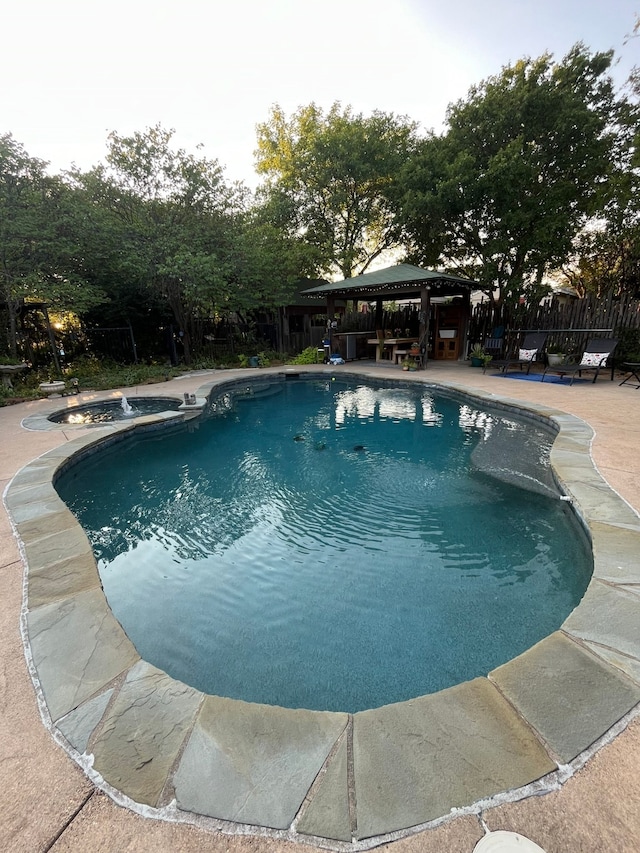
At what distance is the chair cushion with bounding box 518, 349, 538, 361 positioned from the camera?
945 cm

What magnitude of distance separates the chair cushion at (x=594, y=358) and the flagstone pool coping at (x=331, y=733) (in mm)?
7822

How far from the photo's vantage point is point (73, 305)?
9.48m

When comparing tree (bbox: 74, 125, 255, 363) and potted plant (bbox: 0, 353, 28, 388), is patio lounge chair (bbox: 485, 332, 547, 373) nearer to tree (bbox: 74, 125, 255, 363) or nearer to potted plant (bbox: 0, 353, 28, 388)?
tree (bbox: 74, 125, 255, 363)

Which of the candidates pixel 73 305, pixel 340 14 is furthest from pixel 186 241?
pixel 340 14

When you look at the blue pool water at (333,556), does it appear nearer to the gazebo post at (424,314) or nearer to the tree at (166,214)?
the gazebo post at (424,314)

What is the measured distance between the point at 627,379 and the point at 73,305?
1351 cm

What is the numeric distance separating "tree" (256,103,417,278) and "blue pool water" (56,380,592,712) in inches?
456

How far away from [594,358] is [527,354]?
1.51m

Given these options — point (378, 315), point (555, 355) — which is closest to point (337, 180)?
point (378, 315)

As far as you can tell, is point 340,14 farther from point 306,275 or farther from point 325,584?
point 325,584

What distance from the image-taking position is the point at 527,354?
374 inches

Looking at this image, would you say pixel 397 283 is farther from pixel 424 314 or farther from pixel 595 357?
pixel 595 357

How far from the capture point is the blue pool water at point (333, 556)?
7.23 feet

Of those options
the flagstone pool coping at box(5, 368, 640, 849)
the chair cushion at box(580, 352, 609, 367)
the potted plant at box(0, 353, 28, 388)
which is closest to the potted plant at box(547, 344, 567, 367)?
the chair cushion at box(580, 352, 609, 367)
